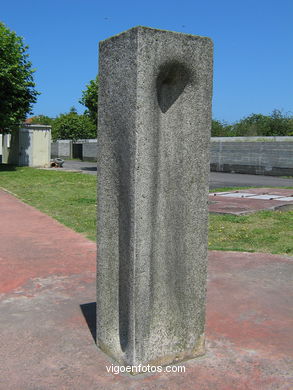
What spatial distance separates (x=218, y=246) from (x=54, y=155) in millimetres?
41039

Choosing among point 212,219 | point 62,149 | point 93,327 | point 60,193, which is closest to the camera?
point 93,327

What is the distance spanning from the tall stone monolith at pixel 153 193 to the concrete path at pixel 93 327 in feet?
0.82

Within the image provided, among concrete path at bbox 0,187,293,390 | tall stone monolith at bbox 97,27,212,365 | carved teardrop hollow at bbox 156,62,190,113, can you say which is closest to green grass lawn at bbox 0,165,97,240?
concrete path at bbox 0,187,293,390

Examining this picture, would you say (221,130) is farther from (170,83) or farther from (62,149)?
(170,83)

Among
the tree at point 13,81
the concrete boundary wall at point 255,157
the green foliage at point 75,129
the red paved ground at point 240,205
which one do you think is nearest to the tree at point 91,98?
the tree at point 13,81

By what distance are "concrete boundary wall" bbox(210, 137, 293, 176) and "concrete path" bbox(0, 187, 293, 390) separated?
62.0ft

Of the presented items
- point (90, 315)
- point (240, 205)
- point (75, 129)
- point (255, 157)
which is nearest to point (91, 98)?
point (255, 157)

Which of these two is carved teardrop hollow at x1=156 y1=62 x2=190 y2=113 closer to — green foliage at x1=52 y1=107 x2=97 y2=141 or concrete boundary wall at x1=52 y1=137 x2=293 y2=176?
concrete boundary wall at x1=52 y1=137 x2=293 y2=176

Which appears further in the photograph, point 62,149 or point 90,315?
point 62,149

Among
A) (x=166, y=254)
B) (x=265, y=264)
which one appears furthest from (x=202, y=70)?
(x=265, y=264)

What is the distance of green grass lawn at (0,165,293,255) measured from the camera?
24.7ft

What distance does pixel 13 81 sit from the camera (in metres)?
22.8

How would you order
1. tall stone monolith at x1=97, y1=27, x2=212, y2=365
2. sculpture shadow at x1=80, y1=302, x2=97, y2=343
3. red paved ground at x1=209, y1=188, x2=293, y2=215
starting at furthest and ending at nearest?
red paved ground at x1=209, y1=188, x2=293, y2=215 < sculpture shadow at x1=80, y1=302, x2=97, y2=343 < tall stone monolith at x1=97, y1=27, x2=212, y2=365

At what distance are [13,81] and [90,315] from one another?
20615mm
